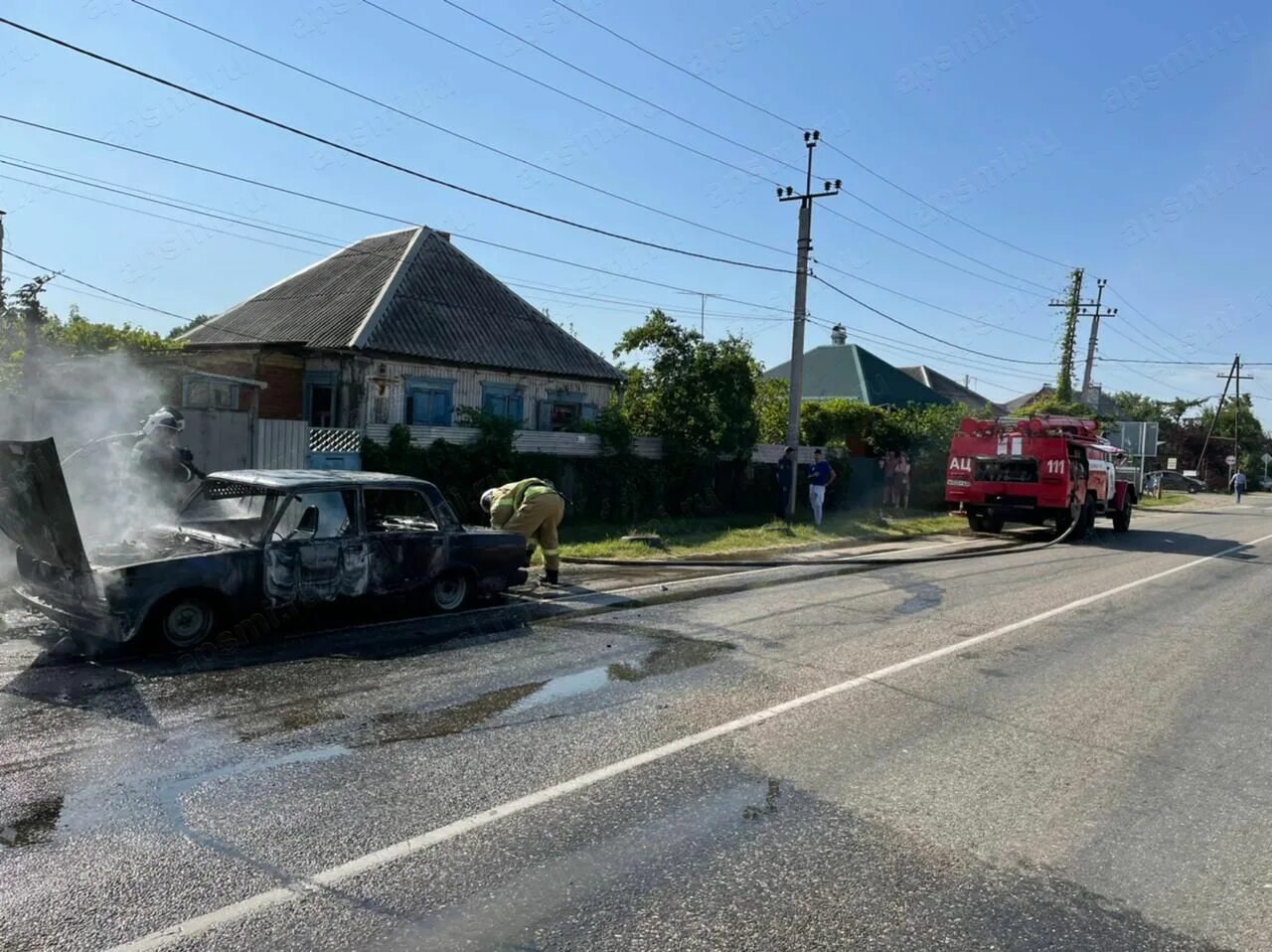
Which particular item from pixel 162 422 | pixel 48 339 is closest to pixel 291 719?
pixel 162 422

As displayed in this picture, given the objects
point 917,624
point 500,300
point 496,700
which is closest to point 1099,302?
point 500,300

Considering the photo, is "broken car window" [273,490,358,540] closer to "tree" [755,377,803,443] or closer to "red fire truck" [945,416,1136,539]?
"red fire truck" [945,416,1136,539]

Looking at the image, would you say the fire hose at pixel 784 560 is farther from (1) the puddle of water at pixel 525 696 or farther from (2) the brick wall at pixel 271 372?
(2) the brick wall at pixel 271 372

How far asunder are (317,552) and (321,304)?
53.2ft

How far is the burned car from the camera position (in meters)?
6.60

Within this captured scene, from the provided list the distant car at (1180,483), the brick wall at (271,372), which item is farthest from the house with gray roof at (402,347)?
the distant car at (1180,483)

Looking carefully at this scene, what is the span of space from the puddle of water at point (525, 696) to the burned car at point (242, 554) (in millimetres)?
2258

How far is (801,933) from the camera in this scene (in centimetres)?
328

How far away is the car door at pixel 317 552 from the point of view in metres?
7.45

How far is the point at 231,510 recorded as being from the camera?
26.4ft

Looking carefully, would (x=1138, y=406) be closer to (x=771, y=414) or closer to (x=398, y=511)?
(x=771, y=414)

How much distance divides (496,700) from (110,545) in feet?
12.6

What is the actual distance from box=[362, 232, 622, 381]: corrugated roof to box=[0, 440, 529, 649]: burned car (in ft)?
39.2

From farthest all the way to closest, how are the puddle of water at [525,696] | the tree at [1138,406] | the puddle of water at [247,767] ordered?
the tree at [1138,406] → the puddle of water at [525,696] → the puddle of water at [247,767]
